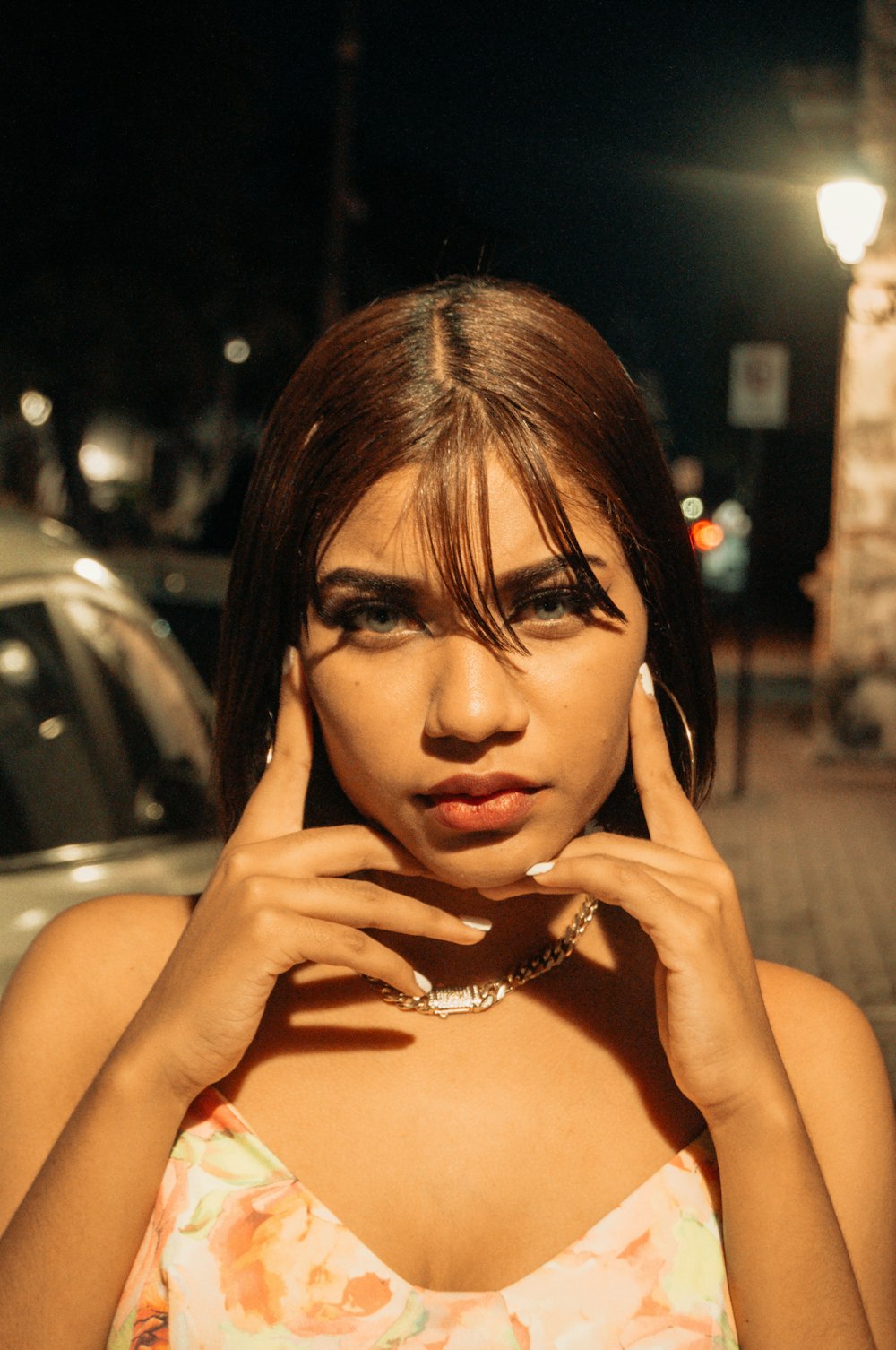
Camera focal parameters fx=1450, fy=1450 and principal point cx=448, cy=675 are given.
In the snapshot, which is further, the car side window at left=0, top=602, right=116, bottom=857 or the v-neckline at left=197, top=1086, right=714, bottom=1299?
the car side window at left=0, top=602, right=116, bottom=857

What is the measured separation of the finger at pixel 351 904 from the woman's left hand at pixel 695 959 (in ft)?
0.45

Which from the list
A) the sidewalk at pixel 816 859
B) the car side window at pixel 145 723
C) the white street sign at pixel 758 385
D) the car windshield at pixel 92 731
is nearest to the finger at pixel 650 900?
the car windshield at pixel 92 731

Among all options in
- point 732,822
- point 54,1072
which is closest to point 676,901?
point 54,1072

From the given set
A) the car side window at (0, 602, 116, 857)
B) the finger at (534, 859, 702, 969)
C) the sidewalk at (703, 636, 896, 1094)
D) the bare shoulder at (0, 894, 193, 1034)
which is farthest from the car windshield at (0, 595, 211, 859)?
the sidewalk at (703, 636, 896, 1094)

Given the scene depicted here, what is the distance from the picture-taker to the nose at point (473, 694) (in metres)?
1.55

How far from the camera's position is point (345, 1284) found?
1.64 m

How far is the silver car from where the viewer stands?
116 inches

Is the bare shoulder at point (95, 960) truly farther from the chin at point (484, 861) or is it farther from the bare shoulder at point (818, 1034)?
the bare shoulder at point (818, 1034)

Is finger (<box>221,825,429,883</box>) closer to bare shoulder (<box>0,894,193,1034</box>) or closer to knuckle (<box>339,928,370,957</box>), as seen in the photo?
knuckle (<box>339,928,370,957</box>)

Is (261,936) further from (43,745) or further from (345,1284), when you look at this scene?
(43,745)

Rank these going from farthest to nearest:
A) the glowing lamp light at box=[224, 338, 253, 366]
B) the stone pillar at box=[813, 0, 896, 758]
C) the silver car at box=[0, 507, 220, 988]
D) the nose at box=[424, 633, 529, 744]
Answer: the glowing lamp light at box=[224, 338, 253, 366], the stone pillar at box=[813, 0, 896, 758], the silver car at box=[0, 507, 220, 988], the nose at box=[424, 633, 529, 744]

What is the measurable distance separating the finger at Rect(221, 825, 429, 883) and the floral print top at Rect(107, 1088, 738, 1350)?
0.35 metres

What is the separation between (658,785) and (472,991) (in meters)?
0.37

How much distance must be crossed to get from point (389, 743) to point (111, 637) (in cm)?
185
